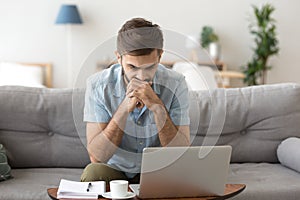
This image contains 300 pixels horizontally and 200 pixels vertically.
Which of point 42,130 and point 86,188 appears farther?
point 42,130

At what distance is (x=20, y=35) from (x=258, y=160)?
382 cm

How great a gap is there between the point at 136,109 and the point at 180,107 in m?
0.18

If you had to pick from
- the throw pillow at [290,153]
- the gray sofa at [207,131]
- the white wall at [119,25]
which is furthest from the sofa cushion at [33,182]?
the white wall at [119,25]

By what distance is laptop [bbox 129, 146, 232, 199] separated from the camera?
187 centimetres

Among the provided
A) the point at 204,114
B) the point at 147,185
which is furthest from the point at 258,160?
the point at 147,185

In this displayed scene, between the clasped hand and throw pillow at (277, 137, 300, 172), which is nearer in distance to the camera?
the clasped hand

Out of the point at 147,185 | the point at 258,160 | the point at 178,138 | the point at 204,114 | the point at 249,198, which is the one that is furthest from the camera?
the point at 258,160

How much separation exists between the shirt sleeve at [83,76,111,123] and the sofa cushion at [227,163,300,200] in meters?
0.62

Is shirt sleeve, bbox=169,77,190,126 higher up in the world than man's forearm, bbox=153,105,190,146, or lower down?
higher up

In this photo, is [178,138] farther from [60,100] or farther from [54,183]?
[60,100]

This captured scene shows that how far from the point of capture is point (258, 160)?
2748 mm

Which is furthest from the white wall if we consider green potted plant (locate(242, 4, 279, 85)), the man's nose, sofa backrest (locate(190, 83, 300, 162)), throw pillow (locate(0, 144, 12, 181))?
the man's nose

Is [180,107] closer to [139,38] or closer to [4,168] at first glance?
[139,38]

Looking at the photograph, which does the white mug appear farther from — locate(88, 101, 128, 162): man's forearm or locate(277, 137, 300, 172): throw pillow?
locate(277, 137, 300, 172): throw pillow
